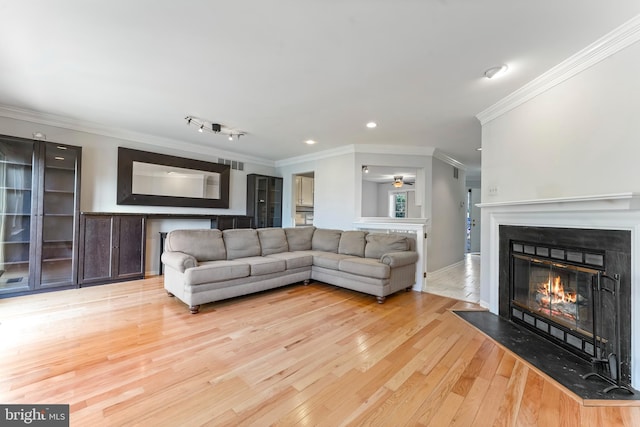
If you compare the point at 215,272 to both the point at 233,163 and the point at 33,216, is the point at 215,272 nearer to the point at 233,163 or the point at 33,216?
the point at 33,216

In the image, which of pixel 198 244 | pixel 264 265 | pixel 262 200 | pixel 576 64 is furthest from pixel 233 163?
pixel 576 64

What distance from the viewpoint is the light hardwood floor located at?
5.04 ft

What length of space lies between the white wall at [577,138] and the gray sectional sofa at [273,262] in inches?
64.2

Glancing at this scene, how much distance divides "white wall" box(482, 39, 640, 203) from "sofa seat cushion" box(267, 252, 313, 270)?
2.81 meters

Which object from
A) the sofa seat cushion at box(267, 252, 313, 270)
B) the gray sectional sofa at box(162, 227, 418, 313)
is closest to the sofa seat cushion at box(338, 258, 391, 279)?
the gray sectional sofa at box(162, 227, 418, 313)

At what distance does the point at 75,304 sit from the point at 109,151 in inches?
95.9

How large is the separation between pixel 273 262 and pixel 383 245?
5.60 ft

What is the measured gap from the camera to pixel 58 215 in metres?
3.75

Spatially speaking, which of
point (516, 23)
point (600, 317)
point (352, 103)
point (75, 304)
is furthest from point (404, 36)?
point (75, 304)

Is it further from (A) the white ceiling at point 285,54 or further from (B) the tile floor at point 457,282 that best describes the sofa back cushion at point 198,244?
(B) the tile floor at point 457,282

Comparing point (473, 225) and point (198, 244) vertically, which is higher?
point (473, 225)

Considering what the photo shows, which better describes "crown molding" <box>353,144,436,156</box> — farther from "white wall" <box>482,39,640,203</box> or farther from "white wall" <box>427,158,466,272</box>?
"white wall" <box>482,39,640,203</box>

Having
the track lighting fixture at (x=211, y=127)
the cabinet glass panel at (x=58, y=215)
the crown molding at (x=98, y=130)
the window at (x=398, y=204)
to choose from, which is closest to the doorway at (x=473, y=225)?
the window at (x=398, y=204)

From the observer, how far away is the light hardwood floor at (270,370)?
154 cm
